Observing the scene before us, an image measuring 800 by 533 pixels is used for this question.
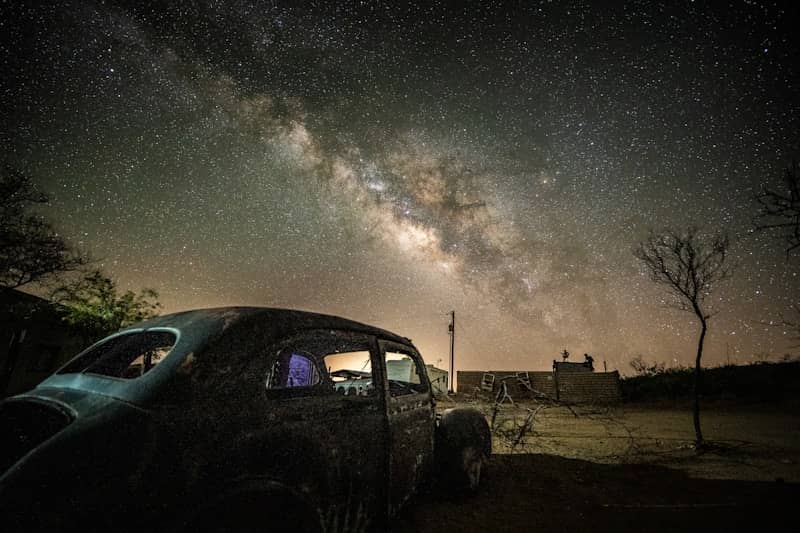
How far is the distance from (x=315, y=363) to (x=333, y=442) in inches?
42.2

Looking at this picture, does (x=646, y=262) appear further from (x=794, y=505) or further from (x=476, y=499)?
(x=476, y=499)

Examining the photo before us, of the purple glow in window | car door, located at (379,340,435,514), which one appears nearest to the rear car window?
the purple glow in window

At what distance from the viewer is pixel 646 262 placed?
8930mm

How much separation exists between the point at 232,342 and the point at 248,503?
0.82 meters

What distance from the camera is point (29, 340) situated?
1834cm

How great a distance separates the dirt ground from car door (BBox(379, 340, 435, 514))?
2.58ft

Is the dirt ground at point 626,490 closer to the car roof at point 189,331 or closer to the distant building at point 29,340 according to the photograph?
the car roof at point 189,331

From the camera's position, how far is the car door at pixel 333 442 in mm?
2023

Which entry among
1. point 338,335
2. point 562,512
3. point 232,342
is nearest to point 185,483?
point 232,342

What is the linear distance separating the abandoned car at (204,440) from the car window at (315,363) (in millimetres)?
19

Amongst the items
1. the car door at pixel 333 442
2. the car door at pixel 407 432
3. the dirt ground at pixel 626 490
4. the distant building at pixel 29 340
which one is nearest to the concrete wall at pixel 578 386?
the dirt ground at pixel 626 490

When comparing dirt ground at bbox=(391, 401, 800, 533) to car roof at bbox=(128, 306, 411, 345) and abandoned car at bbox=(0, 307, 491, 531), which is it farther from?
car roof at bbox=(128, 306, 411, 345)

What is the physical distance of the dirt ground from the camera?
381 cm

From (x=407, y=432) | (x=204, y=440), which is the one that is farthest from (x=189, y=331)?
(x=407, y=432)
